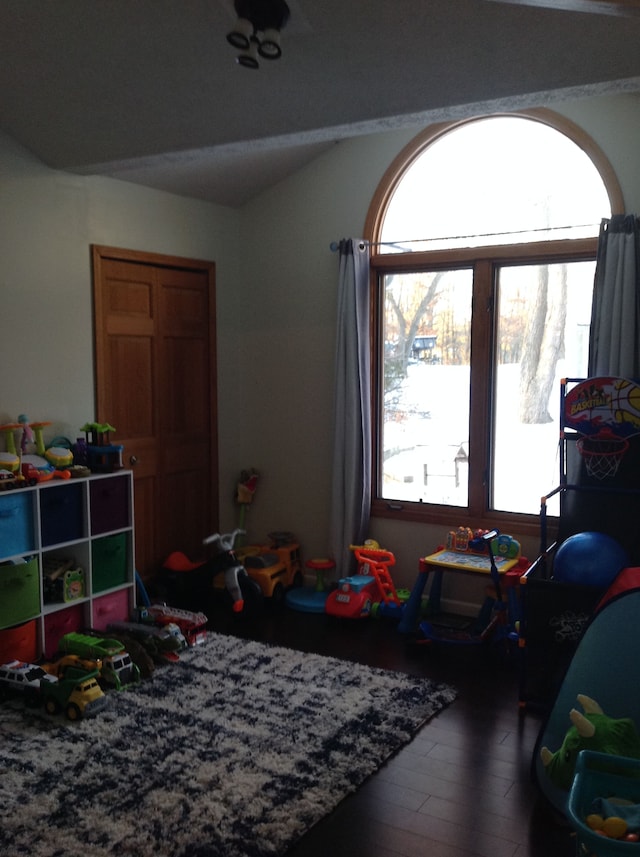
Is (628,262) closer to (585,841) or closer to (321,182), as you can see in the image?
(321,182)

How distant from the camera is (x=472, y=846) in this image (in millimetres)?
2373

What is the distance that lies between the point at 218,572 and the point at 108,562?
795 mm

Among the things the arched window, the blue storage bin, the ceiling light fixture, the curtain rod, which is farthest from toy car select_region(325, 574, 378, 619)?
the ceiling light fixture

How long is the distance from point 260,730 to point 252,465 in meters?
2.42

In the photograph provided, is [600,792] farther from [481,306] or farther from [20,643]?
[481,306]

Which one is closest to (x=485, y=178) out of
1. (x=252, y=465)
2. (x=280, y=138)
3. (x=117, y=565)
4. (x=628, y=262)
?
(x=628, y=262)

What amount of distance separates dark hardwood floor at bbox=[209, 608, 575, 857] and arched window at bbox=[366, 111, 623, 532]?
104 centimetres

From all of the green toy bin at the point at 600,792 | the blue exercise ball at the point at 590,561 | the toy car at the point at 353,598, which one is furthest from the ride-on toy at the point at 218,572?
the green toy bin at the point at 600,792

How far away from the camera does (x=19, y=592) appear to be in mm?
3457

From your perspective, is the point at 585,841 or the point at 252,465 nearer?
the point at 585,841

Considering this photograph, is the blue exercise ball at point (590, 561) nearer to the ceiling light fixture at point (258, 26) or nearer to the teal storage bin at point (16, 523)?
the ceiling light fixture at point (258, 26)

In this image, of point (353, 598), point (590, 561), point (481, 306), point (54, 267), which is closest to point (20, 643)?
point (353, 598)

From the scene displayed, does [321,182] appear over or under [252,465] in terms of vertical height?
over

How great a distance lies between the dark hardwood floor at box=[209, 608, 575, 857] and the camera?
2.38m
